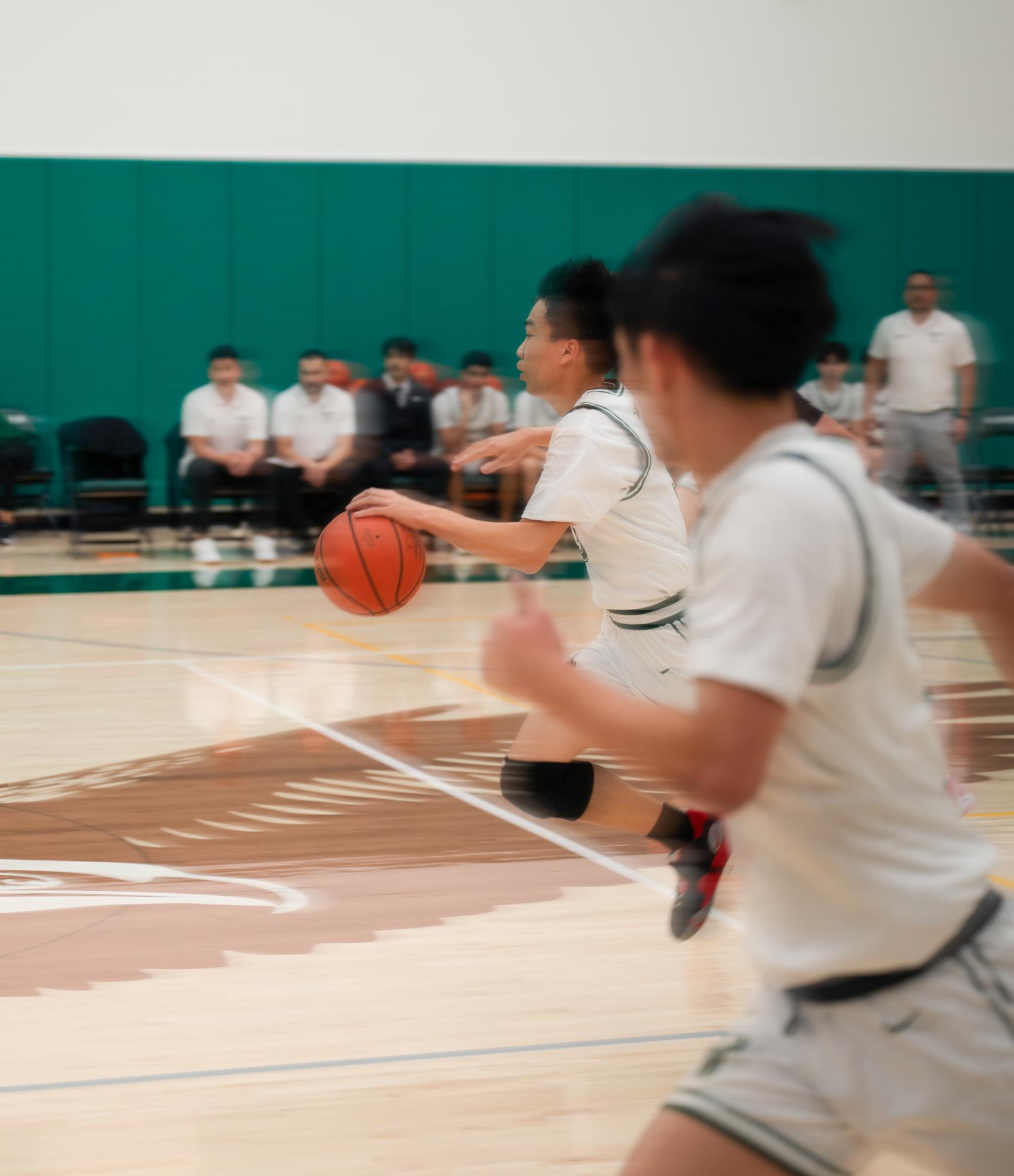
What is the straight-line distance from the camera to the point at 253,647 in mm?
7184

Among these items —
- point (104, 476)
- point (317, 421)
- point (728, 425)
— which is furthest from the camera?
point (104, 476)

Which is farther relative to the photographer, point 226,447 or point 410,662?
point 226,447

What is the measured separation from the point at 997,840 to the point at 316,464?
7703 millimetres

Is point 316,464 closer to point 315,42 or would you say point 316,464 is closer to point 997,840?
point 315,42

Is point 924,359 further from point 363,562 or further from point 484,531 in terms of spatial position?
point 484,531

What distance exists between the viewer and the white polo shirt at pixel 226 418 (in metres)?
11.2

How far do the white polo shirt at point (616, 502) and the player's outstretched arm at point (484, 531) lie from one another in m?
0.04

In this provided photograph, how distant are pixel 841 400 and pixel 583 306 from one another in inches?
377

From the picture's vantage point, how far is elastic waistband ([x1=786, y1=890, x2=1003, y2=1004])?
1315mm

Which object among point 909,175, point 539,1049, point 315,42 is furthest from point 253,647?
point 909,175

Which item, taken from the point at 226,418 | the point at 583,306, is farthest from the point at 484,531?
the point at 226,418

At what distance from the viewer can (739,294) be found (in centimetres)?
128

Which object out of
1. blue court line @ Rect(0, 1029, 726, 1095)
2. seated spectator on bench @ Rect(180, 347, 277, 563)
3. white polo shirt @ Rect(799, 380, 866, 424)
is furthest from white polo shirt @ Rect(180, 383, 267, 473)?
blue court line @ Rect(0, 1029, 726, 1095)

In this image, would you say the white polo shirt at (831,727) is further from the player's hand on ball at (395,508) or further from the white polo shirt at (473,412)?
the white polo shirt at (473,412)
